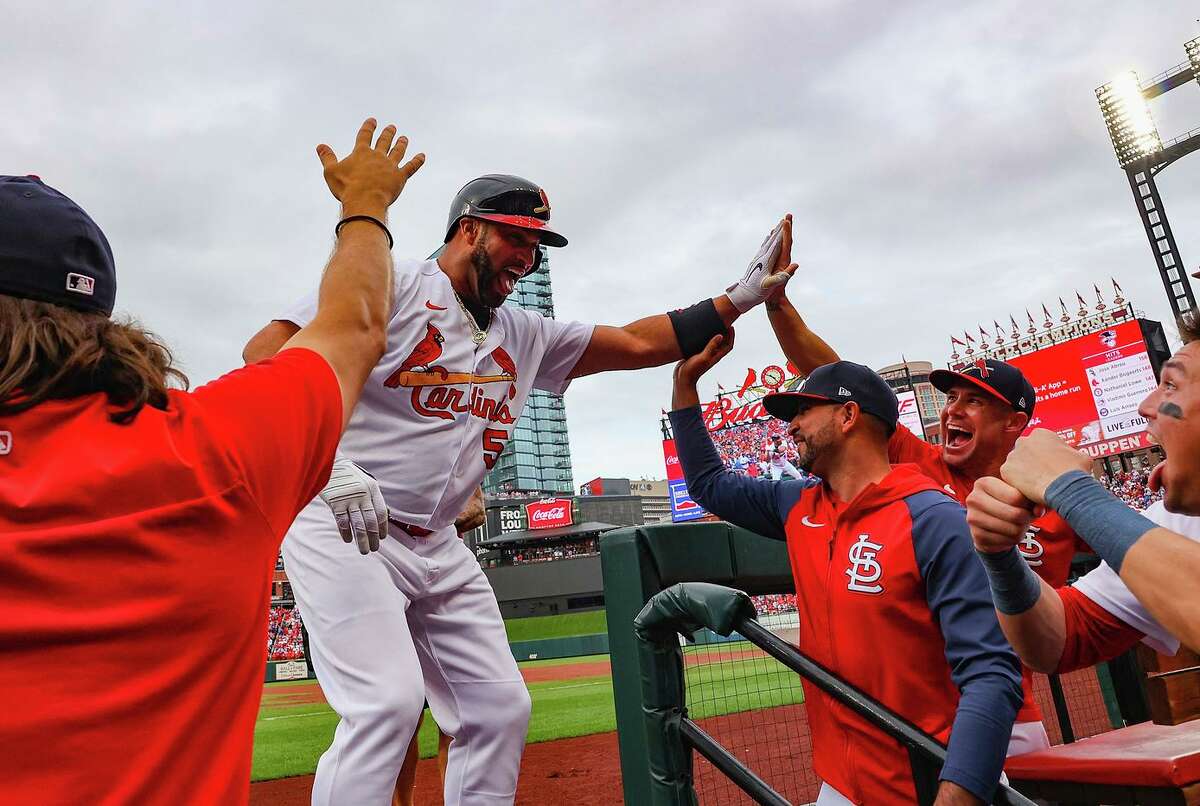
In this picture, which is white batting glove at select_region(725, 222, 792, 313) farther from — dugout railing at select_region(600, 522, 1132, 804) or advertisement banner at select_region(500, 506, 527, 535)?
advertisement banner at select_region(500, 506, 527, 535)

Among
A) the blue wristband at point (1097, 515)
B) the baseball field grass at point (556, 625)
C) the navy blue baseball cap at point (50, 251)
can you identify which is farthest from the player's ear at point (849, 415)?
the baseball field grass at point (556, 625)

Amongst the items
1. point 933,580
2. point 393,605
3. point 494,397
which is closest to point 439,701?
point 393,605

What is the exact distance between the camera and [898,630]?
2.26 metres

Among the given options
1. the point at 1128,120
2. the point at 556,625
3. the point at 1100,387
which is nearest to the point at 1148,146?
the point at 1128,120

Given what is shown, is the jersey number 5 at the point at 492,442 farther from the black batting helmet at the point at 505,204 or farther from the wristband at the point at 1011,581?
the wristband at the point at 1011,581

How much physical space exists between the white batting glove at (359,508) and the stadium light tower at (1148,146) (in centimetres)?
3170

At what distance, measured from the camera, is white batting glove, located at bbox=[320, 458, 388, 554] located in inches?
73.8

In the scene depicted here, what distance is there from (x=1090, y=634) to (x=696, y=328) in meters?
1.67

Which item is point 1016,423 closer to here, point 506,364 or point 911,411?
point 506,364

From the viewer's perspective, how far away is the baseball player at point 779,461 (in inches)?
1173

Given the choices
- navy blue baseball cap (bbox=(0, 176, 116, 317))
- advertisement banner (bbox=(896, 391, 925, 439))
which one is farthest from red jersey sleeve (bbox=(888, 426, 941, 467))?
advertisement banner (bbox=(896, 391, 925, 439))

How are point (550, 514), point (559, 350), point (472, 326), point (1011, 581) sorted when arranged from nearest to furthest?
point (1011, 581), point (472, 326), point (559, 350), point (550, 514)

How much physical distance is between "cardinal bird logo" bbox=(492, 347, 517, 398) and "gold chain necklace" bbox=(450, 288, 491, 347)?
6 centimetres

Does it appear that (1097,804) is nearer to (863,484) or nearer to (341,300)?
(863,484)
